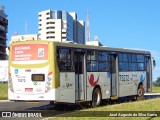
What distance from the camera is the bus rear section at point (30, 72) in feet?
59.3

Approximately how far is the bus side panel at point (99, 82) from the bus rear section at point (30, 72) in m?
2.91

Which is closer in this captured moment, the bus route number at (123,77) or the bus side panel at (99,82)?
the bus side panel at (99,82)

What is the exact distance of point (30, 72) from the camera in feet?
60.7

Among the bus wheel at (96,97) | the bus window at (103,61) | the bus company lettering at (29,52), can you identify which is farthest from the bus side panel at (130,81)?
the bus company lettering at (29,52)

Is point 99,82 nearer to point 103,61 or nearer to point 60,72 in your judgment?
point 103,61

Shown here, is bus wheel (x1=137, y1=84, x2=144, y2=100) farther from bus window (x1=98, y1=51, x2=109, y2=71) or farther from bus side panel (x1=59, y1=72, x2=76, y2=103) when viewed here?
bus side panel (x1=59, y1=72, x2=76, y2=103)

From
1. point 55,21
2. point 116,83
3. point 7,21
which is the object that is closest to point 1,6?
point 7,21

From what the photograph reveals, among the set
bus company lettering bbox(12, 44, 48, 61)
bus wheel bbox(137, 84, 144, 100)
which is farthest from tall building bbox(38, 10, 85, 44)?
bus company lettering bbox(12, 44, 48, 61)

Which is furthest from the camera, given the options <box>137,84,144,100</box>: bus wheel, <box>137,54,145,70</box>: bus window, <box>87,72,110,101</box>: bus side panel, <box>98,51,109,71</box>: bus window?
<box>137,84,144,100</box>: bus wheel

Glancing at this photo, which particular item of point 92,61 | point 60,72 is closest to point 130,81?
point 92,61

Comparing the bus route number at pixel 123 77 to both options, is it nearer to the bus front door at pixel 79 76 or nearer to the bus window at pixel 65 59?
the bus front door at pixel 79 76

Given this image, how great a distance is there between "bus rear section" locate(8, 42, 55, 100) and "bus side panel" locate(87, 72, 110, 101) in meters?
2.91

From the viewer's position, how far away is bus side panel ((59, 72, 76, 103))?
A: 59.9ft

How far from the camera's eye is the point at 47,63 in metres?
18.1
